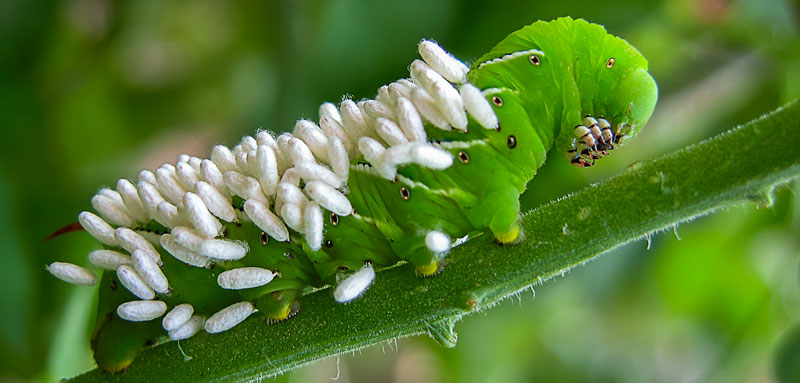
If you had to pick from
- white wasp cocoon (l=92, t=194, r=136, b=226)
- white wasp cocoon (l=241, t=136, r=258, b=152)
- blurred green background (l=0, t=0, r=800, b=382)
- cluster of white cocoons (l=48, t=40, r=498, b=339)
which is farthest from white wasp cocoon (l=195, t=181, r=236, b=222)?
blurred green background (l=0, t=0, r=800, b=382)

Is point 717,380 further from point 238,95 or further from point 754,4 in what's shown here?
point 238,95

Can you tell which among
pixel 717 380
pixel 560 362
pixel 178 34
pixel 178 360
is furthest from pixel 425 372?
pixel 178 360

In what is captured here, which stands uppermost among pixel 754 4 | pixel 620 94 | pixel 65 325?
pixel 620 94

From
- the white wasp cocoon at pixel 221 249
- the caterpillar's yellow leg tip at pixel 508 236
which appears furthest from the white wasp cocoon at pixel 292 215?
the caterpillar's yellow leg tip at pixel 508 236

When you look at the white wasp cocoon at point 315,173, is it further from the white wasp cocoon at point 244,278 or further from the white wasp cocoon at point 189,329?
the white wasp cocoon at point 189,329

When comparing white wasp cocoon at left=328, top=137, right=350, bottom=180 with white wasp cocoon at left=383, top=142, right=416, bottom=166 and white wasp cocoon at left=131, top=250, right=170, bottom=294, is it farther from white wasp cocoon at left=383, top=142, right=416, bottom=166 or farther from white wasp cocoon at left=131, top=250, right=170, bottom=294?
white wasp cocoon at left=131, top=250, right=170, bottom=294
